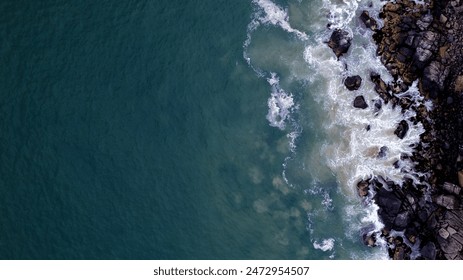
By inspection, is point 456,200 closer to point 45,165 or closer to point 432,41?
point 432,41

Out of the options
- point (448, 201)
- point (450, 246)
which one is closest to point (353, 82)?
point (448, 201)

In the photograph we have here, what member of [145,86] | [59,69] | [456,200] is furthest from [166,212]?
[456,200]

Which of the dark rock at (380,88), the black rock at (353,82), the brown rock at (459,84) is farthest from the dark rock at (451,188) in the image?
the black rock at (353,82)

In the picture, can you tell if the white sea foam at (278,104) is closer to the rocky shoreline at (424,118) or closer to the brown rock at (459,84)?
the rocky shoreline at (424,118)

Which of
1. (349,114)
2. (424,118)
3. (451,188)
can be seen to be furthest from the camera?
(349,114)

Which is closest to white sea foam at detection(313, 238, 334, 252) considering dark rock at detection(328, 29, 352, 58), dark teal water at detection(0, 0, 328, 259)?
dark teal water at detection(0, 0, 328, 259)

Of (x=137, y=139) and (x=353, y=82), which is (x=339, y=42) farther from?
(x=137, y=139)

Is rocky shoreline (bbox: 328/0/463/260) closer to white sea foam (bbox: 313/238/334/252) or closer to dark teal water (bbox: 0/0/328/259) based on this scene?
white sea foam (bbox: 313/238/334/252)

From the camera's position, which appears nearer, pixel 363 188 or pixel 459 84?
pixel 459 84
